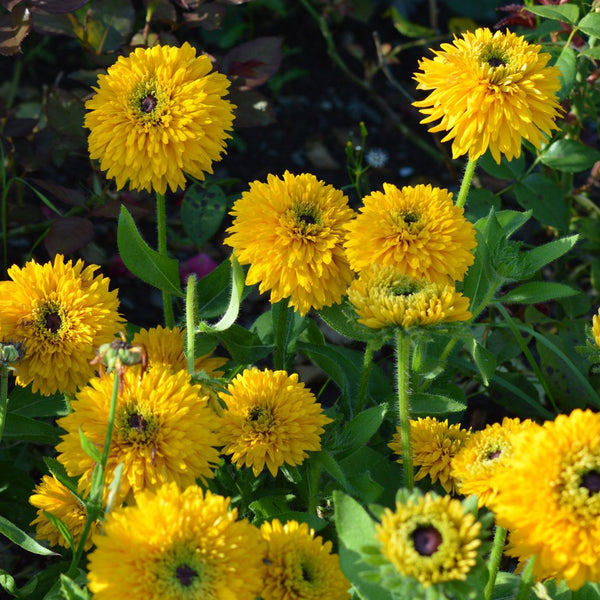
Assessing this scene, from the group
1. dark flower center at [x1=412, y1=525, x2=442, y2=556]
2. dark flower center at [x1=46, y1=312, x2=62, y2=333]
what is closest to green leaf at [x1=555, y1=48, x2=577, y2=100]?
dark flower center at [x1=46, y1=312, x2=62, y2=333]

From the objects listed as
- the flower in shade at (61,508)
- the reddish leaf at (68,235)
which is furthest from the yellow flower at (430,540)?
the reddish leaf at (68,235)

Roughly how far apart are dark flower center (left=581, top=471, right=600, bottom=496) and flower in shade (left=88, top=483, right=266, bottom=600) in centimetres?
40

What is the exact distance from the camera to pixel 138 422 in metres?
1.42

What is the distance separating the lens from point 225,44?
10.9 ft

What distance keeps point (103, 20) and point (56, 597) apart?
1421mm

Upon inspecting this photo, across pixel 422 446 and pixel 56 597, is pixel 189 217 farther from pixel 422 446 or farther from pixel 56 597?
pixel 56 597

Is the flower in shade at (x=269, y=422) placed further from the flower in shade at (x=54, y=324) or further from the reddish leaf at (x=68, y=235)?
the reddish leaf at (x=68, y=235)

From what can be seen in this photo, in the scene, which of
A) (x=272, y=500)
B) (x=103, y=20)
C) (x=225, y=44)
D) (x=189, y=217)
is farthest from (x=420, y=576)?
(x=225, y=44)

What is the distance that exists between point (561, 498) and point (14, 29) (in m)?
1.59

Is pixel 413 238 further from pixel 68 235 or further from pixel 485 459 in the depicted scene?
pixel 68 235

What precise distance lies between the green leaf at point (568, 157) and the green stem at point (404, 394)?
3.45 feet

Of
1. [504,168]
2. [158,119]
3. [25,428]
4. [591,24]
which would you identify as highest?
[591,24]

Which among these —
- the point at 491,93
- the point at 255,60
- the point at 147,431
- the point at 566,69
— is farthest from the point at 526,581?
the point at 255,60

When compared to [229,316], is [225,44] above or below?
below
